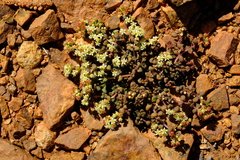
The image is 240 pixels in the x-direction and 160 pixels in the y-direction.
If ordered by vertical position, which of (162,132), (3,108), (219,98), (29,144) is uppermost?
(219,98)

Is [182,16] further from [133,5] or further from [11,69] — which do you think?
[11,69]

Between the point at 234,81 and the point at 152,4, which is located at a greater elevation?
the point at 152,4

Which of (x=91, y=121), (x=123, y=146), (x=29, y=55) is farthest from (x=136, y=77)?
(x=29, y=55)

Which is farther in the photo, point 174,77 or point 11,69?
point 11,69

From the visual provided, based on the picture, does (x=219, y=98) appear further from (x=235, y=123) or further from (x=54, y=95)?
(x=54, y=95)

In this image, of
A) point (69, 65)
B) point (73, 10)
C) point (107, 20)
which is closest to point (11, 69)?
point (69, 65)

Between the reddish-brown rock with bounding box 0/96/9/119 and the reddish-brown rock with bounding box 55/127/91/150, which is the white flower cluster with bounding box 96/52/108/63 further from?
the reddish-brown rock with bounding box 0/96/9/119

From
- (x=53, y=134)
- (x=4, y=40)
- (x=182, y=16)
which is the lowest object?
(x=53, y=134)

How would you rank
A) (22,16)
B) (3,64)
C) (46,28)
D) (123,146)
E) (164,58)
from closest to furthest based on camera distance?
(164,58) < (123,146) < (46,28) < (22,16) < (3,64)
